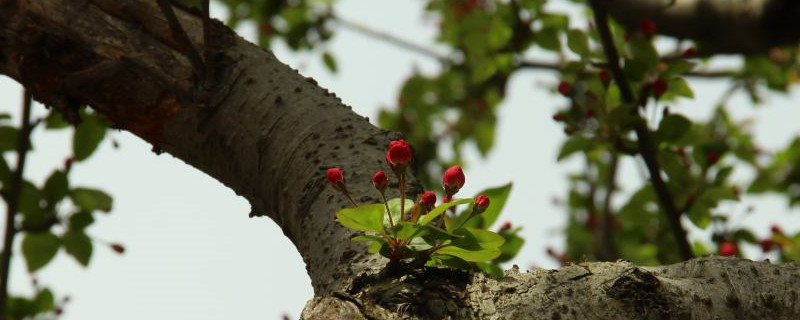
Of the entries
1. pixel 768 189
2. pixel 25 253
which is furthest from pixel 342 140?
pixel 768 189

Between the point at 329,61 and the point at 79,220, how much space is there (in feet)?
7.65

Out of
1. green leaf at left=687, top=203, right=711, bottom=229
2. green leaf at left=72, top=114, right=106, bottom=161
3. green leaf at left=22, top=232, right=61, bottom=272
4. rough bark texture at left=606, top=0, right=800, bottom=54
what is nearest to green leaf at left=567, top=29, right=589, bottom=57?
rough bark texture at left=606, top=0, right=800, bottom=54

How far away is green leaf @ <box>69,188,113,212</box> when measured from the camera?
8.15 feet

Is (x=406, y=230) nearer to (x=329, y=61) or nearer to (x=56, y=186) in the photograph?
(x=56, y=186)

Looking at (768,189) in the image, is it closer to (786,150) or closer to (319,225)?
(786,150)

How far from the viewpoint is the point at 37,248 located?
2.51 m

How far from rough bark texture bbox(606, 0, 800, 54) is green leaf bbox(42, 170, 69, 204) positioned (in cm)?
168

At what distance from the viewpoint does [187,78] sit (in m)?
1.63

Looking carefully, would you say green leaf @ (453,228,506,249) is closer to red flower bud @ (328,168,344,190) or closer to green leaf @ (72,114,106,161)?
red flower bud @ (328,168,344,190)

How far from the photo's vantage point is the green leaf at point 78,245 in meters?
2.52

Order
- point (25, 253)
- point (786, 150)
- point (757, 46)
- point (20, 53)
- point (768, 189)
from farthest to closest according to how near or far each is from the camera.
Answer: point (786, 150), point (768, 189), point (757, 46), point (25, 253), point (20, 53)

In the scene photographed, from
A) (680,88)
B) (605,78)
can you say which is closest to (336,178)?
(605,78)

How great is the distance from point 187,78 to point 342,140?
34 centimetres

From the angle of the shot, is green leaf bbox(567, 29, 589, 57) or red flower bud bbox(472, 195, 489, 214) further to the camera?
green leaf bbox(567, 29, 589, 57)
